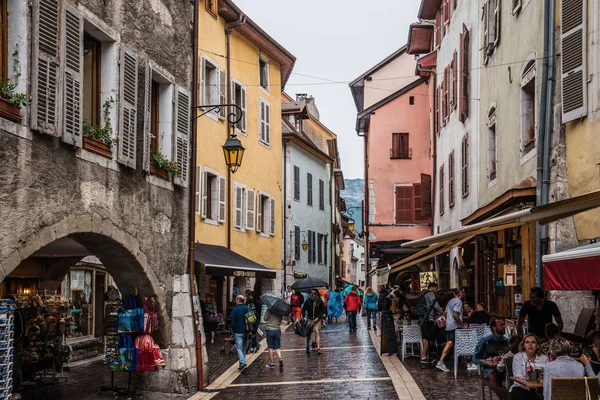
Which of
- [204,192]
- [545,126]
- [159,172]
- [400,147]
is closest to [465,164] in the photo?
[204,192]

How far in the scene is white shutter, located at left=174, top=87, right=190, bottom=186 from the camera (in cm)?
1561

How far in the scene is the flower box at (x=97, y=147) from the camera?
39.6ft

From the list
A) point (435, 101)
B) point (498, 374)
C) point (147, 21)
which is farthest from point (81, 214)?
point (435, 101)

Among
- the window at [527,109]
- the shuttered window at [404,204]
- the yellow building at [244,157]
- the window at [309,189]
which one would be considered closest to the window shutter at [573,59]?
the window at [527,109]

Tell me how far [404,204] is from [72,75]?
26863mm

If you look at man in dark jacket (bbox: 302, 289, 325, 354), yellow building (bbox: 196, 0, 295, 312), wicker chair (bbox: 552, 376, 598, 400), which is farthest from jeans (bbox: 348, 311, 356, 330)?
wicker chair (bbox: 552, 376, 598, 400)

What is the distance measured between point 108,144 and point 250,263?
14349mm

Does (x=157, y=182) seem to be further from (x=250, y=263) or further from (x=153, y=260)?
(x=250, y=263)

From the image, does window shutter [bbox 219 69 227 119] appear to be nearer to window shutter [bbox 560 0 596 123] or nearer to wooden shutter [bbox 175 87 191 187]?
wooden shutter [bbox 175 87 191 187]

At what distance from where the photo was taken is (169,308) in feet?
49.4

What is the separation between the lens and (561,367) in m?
8.77

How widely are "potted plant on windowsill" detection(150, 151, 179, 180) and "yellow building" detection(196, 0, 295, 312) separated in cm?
714

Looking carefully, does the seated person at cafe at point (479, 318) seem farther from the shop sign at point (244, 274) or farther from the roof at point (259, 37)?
the roof at point (259, 37)

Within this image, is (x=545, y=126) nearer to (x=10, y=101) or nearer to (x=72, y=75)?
(x=72, y=75)
